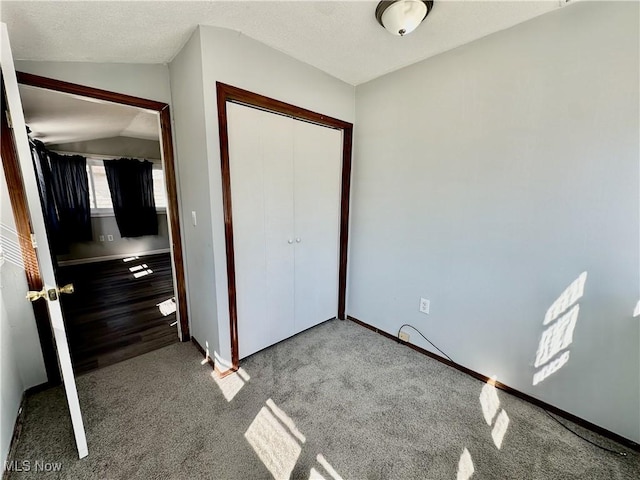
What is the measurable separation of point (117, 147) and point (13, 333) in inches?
174

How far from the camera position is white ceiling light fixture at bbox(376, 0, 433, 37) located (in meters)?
1.27

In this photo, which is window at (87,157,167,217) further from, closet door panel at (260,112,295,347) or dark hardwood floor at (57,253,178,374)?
closet door panel at (260,112,295,347)

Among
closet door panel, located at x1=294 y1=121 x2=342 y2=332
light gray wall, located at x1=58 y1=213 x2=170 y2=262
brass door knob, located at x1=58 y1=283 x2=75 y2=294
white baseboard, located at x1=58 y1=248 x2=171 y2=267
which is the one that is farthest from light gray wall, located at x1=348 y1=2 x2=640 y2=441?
white baseboard, located at x1=58 y1=248 x2=171 y2=267

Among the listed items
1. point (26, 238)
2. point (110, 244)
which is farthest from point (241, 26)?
point (110, 244)

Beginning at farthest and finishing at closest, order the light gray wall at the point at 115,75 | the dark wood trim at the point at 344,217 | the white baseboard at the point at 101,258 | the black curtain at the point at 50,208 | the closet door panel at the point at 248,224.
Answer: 1. the white baseboard at the point at 101,258
2. the black curtain at the point at 50,208
3. the dark wood trim at the point at 344,217
4. the closet door panel at the point at 248,224
5. the light gray wall at the point at 115,75

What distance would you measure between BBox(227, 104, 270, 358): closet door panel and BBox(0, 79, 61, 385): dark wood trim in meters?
1.11

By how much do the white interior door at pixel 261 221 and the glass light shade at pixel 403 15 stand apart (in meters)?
0.90

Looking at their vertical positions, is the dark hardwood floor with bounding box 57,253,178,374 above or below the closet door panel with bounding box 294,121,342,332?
below

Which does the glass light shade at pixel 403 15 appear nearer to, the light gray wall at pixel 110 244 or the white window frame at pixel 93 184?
the light gray wall at pixel 110 244

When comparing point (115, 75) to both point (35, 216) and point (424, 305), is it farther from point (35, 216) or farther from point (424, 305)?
point (424, 305)

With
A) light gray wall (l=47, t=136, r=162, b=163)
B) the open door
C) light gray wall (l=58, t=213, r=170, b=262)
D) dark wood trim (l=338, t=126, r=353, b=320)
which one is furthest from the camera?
light gray wall (l=58, t=213, r=170, b=262)

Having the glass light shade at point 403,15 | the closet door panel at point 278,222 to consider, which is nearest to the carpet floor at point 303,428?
the closet door panel at point 278,222

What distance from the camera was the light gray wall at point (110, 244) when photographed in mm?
4688

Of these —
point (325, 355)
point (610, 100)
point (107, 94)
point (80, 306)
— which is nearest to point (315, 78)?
point (107, 94)
